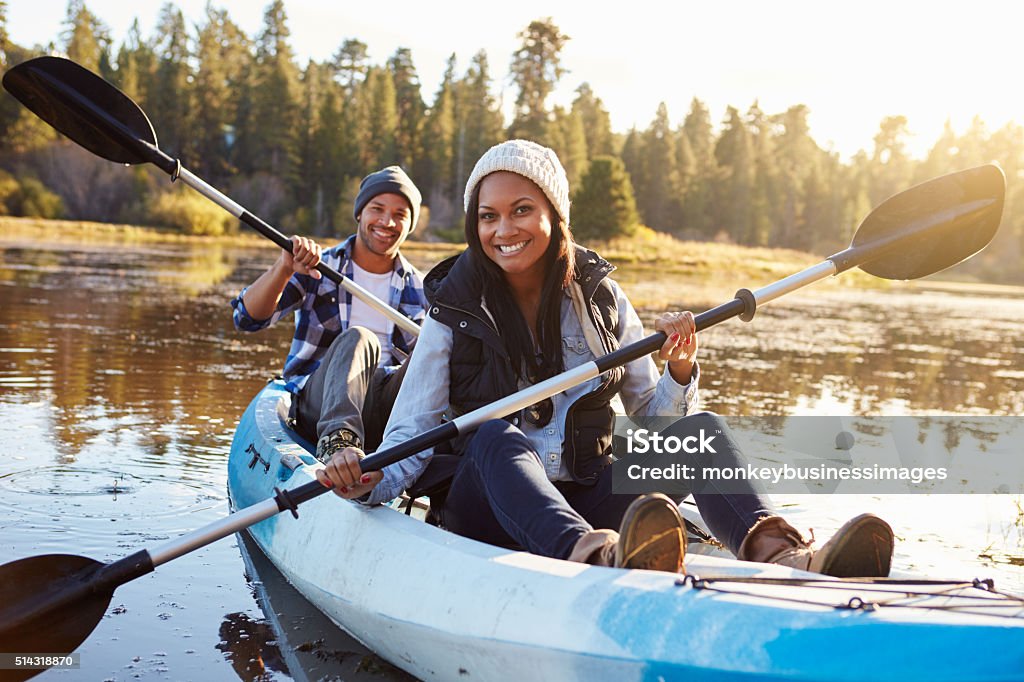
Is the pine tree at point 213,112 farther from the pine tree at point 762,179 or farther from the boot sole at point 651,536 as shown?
the boot sole at point 651,536

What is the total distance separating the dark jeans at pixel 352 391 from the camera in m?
3.80

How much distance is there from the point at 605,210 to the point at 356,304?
106 ft

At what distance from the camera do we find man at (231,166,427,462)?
4184mm

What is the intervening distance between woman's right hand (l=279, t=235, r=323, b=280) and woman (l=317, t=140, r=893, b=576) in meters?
1.22

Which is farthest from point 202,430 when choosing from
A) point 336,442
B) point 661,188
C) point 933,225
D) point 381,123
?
point 661,188

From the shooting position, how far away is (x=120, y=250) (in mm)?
25828

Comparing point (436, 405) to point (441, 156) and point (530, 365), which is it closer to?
point (530, 365)

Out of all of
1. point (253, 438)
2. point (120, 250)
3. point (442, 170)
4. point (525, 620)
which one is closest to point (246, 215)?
point (253, 438)

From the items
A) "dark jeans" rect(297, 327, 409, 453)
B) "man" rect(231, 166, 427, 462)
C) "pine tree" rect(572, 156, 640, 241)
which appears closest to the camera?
"dark jeans" rect(297, 327, 409, 453)

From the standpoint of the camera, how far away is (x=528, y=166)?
2977 millimetres

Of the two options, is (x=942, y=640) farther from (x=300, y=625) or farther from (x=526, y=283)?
(x=300, y=625)

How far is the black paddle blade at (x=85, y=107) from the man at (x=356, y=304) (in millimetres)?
873

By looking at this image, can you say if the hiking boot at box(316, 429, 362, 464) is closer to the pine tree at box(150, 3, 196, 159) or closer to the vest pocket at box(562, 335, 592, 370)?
the vest pocket at box(562, 335, 592, 370)

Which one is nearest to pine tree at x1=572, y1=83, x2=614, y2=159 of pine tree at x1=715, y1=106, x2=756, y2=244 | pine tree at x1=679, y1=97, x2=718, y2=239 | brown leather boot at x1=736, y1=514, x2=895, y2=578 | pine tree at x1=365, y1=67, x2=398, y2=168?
pine tree at x1=679, y1=97, x2=718, y2=239
